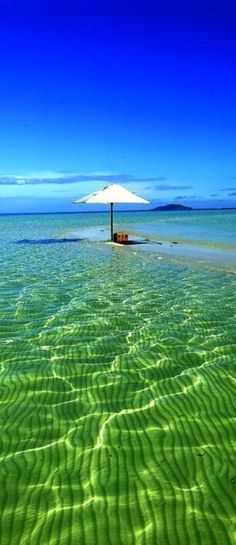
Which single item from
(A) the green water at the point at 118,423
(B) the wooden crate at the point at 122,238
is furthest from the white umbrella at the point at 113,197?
(A) the green water at the point at 118,423

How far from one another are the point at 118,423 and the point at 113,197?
→ 748 inches

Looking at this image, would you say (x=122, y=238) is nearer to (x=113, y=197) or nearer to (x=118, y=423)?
(x=113, y=197)

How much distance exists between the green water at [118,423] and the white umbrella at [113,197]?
13232mm

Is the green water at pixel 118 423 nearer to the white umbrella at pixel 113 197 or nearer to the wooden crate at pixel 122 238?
the white umbrella at pixel 113 197

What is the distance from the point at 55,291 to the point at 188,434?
292 inches

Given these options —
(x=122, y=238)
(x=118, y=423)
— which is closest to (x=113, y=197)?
(x=122, y=238)

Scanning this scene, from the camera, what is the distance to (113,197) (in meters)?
22.7

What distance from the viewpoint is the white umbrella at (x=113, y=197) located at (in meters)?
22.4

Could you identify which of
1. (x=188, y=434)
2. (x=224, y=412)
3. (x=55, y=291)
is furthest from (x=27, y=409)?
(x=55, y=291)

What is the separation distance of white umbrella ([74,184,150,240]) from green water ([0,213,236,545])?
13.2 meters

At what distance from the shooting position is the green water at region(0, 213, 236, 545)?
320 cm

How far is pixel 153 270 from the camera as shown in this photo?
47.5ft

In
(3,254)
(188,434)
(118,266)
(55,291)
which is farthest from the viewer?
(3,254)

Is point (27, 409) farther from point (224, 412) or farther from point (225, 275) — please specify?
point (225, 275)
